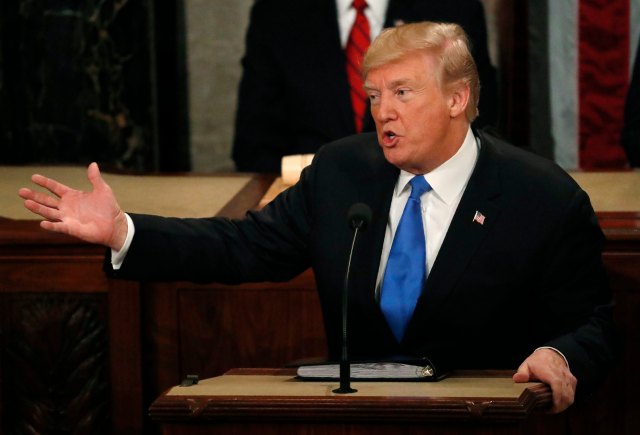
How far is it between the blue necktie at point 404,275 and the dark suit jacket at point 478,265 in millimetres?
32

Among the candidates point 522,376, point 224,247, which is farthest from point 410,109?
→ point 522,376

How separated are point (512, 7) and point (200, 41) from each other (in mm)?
1443

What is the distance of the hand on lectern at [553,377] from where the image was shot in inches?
94.9

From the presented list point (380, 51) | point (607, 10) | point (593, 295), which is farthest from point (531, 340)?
point (607, 10)

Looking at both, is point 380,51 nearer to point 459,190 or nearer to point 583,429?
point 459,190

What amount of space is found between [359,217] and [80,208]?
23.7 inches

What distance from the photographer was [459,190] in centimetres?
283

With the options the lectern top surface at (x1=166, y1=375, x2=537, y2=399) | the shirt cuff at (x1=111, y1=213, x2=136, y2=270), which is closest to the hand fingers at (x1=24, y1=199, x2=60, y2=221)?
the shirt cuff at (x1=111, y1=213, x2=136, y2=270)

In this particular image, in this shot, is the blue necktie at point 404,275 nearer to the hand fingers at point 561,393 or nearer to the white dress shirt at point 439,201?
the white dress shirt at point 439,201

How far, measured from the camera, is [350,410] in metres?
2.18

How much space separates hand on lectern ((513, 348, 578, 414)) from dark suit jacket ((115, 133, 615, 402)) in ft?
0.48

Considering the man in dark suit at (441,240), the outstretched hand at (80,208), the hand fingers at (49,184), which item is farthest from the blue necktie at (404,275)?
the hand fingers at (49,184)

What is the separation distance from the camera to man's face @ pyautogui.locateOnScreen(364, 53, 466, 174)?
2.72 meters

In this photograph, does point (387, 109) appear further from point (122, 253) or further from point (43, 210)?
point (43, 210)
